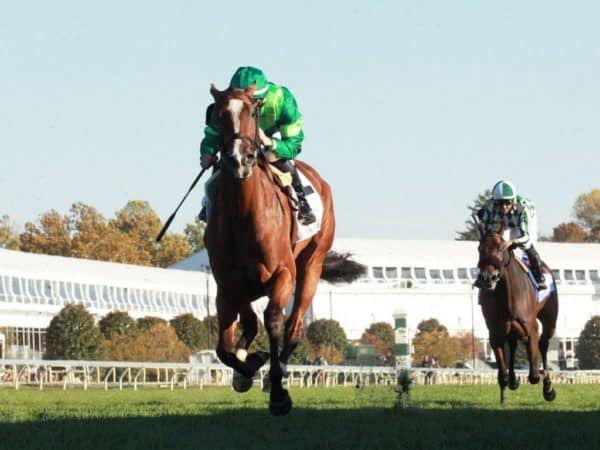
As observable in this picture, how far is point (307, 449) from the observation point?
11.5 metres

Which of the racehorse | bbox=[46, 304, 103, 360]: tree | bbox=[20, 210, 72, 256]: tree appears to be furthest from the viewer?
Answer: bbox=[20, 210, 72, 256]: tree

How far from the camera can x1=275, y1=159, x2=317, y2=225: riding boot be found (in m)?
14.1

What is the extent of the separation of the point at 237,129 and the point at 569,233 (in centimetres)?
14971

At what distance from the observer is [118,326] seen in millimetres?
71812

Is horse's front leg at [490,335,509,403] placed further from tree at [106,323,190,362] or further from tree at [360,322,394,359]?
tree at [360,322,394,359]

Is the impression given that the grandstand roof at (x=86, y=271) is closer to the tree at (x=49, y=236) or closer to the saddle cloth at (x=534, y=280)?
the tree at (x=49, y=236)

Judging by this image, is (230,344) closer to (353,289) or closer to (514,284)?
(514,284)

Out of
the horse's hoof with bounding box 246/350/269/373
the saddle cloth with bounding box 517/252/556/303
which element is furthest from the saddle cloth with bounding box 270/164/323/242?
the saddle cloth with bounding box 517/252/556/303

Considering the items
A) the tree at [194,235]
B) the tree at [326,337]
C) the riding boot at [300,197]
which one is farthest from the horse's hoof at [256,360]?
the tree at [194,235]

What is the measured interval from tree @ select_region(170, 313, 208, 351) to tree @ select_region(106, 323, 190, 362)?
27.6 feet

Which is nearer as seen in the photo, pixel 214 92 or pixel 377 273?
pixel 214 92

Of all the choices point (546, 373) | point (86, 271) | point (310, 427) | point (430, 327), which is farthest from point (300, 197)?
point (430, 327)

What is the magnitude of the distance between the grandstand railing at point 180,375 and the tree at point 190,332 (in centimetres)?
1931

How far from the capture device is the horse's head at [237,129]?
12180mm
